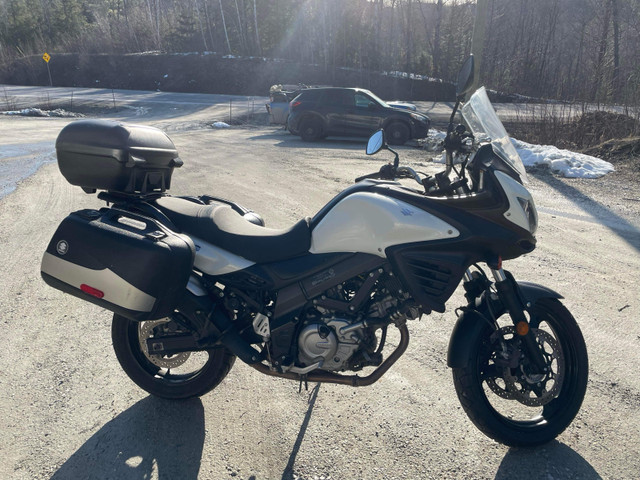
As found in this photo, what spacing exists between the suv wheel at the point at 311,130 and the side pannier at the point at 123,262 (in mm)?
12492

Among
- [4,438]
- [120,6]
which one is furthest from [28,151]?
[120,6]

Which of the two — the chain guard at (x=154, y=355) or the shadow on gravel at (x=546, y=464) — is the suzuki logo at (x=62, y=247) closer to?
the chain guard at (x=154, y=355)

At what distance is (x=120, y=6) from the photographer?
5819cm

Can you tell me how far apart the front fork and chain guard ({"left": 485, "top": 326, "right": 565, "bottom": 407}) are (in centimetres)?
4

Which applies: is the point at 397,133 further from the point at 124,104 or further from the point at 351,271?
the point at 124,104

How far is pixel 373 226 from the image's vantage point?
2525 mm

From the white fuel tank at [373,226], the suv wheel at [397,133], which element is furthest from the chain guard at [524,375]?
the suv wheel at [397,133]

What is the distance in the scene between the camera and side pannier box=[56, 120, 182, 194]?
2789 mm

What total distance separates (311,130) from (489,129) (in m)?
12.5

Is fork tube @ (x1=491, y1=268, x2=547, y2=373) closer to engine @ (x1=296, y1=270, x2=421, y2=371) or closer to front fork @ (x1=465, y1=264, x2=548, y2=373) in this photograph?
front fork @ (x1=465, y1=264, x2=548, y2=373)

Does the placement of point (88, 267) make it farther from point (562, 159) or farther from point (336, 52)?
point (336, 52)

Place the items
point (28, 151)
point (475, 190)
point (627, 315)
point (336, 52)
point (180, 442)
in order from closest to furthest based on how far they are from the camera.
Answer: point (475, 190)
point (180, 442)
point (627, 315)
point (28, 151)
point (336, 52)

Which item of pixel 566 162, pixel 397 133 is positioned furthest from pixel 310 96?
pixel 566 162

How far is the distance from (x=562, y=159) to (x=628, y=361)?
23.3 feet
